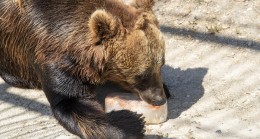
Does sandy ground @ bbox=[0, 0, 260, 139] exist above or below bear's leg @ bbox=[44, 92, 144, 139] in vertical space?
below

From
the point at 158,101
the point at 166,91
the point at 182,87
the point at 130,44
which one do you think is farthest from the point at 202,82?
the point at 130,44

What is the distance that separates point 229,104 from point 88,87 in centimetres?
126

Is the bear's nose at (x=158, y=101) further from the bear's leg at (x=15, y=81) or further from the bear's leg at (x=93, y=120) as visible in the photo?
the bear's leg at (x=15, y=81)

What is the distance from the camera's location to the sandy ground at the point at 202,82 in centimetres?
510

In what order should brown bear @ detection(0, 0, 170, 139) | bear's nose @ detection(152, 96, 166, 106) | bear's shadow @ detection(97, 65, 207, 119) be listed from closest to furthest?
1. brown bear @ detection(0, 0, 170, 139)
2. bear's nose @ detection(152, 96, 166, 106)
3. bear's shadow @ detection(97, 65, 207, 119)

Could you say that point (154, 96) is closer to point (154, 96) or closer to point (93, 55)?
point (154, 96)

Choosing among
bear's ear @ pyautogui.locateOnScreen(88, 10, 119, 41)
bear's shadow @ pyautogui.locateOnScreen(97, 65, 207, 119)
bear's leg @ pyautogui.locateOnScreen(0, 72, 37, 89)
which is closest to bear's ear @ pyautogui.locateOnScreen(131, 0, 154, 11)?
bear's ear @ pyautogui.locateOnScreen(88, 10, 119, 41)

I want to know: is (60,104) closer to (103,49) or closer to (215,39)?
(103,49)

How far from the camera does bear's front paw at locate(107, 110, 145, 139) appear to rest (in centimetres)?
470

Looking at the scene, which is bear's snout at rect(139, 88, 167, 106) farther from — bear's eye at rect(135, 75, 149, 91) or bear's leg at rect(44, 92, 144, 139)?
bear's leg at rect(44, 92, 144, 139)

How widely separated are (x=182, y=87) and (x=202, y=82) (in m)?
0.20

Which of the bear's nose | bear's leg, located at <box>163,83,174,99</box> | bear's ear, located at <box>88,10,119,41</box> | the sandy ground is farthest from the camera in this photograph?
bear's leg, located at <box>163,83,174,99</box>

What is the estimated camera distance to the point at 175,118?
205 inches

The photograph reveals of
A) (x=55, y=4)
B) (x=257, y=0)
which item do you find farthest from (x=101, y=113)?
(x=257, y=0)
